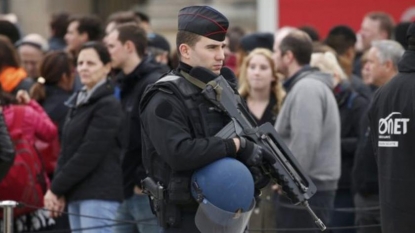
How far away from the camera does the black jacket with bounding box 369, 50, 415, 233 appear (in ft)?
23.7

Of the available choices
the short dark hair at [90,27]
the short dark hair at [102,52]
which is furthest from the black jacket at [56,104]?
the short dark hair at [90,27]

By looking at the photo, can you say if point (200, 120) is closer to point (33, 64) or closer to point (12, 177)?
point (12, 177)

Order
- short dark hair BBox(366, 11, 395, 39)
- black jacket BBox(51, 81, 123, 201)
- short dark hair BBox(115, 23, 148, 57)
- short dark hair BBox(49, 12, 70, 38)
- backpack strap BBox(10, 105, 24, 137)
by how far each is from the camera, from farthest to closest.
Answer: short dark hair BBox(49, 12, 70, 38)
short dark hair BBox(366, 11, 395, 39)
short dark hair BBox(115, 23, 148, 57)
backpack strap BBox(10, 105, 24, 137)
black jacket BBox(51, 81, 123, 201)

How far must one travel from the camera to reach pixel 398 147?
7.25 meters

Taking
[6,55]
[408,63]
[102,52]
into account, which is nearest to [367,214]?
[408,63]

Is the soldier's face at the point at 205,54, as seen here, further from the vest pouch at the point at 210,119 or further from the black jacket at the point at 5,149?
the black jacket at the point at 5,149

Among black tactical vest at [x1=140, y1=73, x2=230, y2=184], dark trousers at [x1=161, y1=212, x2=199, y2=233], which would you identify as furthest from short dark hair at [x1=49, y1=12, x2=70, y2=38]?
dark trousers at [x1=161, y1=212, x2=199, y2=233]

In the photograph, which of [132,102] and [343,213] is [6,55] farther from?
[343,213]

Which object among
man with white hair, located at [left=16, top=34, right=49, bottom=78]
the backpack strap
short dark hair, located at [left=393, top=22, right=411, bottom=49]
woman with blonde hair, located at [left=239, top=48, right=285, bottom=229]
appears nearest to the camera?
the backpack strap

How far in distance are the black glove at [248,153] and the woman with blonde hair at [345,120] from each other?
142 inches

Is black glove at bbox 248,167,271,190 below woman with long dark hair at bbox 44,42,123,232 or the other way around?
the other way around

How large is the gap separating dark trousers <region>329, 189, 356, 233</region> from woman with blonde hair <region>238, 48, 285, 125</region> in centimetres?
93

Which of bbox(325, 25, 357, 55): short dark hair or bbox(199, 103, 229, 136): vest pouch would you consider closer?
bbox(199, 103, 229, 136): vest pouch

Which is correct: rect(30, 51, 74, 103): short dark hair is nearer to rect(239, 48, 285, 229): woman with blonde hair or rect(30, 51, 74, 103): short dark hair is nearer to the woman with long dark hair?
the woman with long dark hair
